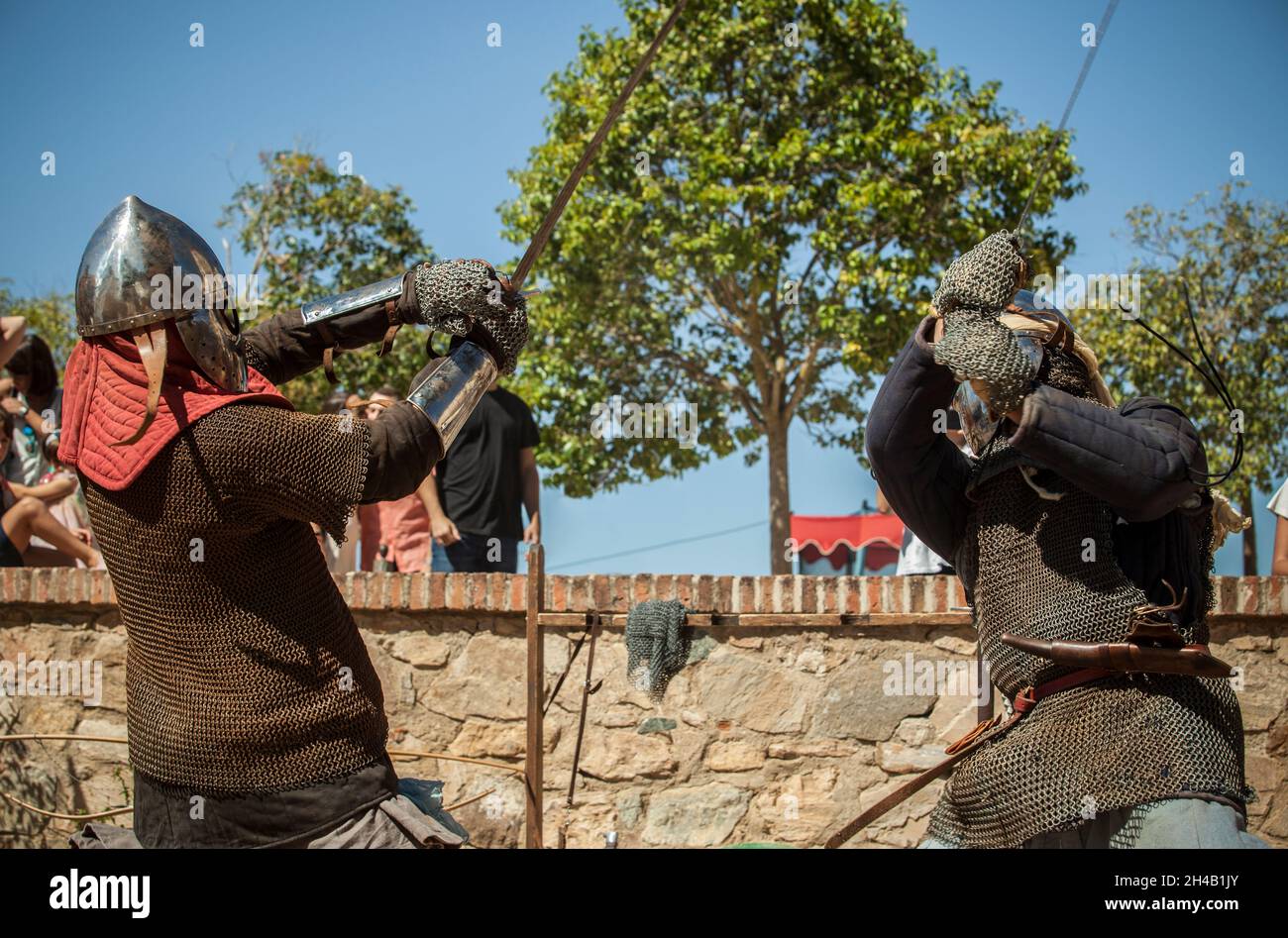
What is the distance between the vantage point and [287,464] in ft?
7.73

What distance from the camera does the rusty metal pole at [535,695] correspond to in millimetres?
4500

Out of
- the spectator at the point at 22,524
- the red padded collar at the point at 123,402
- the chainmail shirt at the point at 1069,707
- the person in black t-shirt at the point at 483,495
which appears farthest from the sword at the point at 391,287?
the spectator at the point at 22,524

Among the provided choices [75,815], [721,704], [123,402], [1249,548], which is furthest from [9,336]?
[1249,548]

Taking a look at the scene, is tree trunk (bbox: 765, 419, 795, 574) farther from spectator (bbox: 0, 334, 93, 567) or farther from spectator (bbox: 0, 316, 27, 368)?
spectator (bbox: 0, 316, 27, 368)

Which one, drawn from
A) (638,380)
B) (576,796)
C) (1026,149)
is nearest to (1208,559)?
(576,796)

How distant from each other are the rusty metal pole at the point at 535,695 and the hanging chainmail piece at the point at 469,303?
1.97m

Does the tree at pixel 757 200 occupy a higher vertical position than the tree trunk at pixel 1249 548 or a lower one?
higher

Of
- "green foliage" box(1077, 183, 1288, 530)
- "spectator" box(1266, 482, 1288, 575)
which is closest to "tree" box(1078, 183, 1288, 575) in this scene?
"green foliage" box(1077, 183, 1288, 530)

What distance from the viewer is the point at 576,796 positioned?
16.3 ft

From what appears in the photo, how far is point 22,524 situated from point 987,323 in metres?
5.08

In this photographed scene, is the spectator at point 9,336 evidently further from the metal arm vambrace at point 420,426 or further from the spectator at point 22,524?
the spectator at point 22,524

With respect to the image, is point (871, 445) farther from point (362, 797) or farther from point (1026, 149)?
point (1026, 149)
